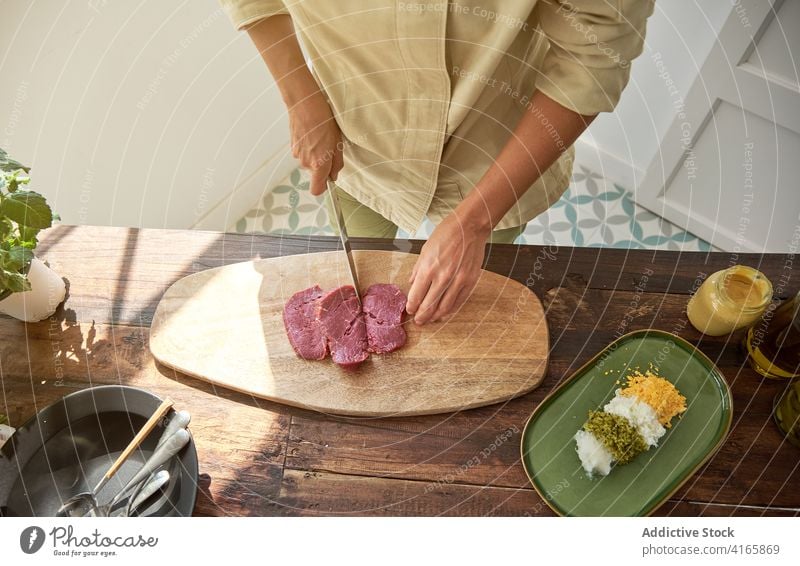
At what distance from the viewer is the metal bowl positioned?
584mm

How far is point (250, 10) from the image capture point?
0.64 meters

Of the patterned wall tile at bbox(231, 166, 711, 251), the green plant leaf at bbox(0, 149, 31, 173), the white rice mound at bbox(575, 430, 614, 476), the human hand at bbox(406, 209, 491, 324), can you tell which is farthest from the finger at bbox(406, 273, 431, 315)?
the patterned wall tile at bbox(231, 166, 711, 251)

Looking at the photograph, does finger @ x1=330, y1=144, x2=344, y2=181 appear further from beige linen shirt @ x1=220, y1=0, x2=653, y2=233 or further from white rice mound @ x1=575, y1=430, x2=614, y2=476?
white rice mound @ x1=575, y1=430, x2=614, y2=476

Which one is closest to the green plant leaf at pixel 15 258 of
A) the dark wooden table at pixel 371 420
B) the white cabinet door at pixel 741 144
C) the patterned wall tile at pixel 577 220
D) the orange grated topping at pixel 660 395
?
the dark wooden table at pixel 371 420

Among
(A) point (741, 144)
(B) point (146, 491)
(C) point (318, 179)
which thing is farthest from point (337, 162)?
(A) point (741, 144)

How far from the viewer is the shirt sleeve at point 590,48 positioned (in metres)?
0.53

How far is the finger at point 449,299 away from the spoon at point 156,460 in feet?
1.15

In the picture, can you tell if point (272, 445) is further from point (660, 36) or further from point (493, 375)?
point (660, 36)

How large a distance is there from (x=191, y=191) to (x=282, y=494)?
3.39 feet

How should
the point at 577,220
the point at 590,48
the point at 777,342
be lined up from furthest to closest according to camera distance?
the point at 577,220 → the point at 777,342 → the point at 590,48

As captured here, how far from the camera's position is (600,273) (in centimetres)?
76

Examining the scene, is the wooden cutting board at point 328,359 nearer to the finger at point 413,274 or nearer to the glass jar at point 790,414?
the finger at point 413,274

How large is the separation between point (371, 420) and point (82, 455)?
0.35 metres

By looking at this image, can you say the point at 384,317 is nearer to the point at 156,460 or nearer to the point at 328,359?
the point at 328,359
